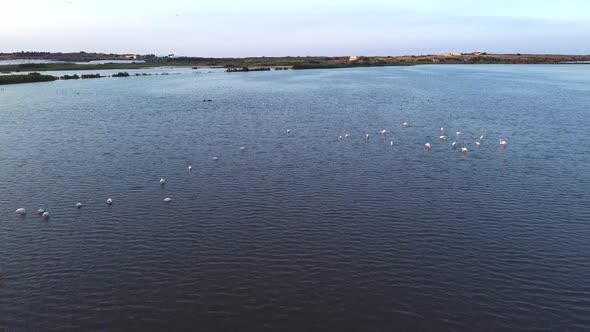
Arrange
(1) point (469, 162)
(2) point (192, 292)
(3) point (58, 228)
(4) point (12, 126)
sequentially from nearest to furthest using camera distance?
(2) point (192, 292) → (3) point (58, 228) → (1) point (469, 162) → (4) point (12, 126)

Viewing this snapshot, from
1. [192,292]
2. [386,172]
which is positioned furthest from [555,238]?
[192,292]

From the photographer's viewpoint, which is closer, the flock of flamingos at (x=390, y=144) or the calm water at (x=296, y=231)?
the calm water at (x=296, y=231)

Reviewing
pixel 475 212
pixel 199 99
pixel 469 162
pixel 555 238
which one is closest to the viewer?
pixel 555 238

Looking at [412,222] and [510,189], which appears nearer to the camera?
[412,222]

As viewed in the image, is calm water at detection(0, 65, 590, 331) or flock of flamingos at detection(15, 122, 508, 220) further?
flock of flamingos at detection(15, 122, 508, 220)

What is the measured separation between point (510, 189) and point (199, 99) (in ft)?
222

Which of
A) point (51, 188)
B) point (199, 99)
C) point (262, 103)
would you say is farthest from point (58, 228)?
point (199, 99)

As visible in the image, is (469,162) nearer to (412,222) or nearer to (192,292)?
(412,222)

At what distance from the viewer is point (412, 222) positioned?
26.0 metres

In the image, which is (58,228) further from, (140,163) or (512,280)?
(512,280)

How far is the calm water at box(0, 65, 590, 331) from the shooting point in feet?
58.4

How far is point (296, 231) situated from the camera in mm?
24953

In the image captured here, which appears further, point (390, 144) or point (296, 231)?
point (390, 144)

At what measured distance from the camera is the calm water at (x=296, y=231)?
1780 centimetres
